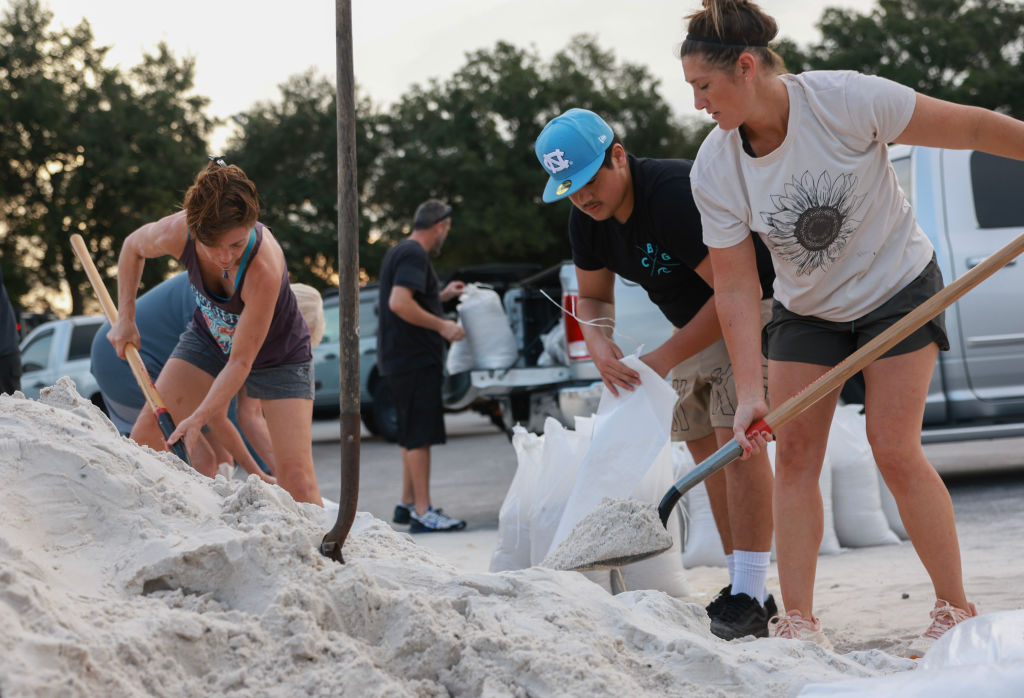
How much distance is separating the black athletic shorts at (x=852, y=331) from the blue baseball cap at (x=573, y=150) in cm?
70

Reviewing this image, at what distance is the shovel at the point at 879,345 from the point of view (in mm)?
2711

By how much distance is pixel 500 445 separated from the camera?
11.3 metres

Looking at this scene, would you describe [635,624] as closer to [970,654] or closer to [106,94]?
[970,654]

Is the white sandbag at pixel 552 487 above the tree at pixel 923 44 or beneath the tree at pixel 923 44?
beneath

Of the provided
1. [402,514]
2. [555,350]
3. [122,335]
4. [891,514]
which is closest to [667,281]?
[122,335]

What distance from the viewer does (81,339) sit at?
11.9 m

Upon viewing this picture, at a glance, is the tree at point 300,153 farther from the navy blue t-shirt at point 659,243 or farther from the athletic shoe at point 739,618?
the athletic shoe at point 739,618

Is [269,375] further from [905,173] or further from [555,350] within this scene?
[905,173]

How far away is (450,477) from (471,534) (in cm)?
296

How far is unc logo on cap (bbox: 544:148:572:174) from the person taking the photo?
10.5 ft

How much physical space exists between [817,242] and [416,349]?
150 inches

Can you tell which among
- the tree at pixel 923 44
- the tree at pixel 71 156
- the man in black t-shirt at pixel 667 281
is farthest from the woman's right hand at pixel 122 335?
the tree at pixel 923 44

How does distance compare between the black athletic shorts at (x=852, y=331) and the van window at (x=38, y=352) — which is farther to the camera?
the van window at (x=38, y=352)

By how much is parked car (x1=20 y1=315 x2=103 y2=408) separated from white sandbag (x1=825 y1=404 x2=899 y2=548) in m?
8.67
